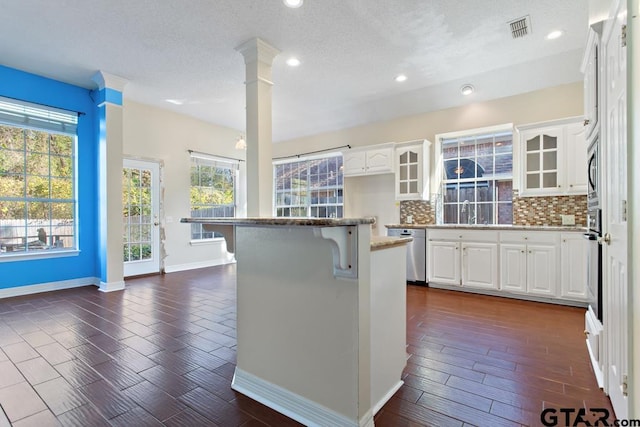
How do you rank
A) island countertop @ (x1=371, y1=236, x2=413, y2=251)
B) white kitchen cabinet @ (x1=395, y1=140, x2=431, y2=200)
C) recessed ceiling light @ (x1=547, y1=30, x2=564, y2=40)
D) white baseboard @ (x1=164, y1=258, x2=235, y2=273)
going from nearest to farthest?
island countertop @ (x1=371, y1=236, x2=413, y2=251), recessed ceiling light @ (x1=547, y1=30, x2=564, y2=40), white kitchen cabinet @ (x1=395, y1=140, x2=431, y2=200), white baseboard @ (x1=164, y1=258, x2=235, y2=273)

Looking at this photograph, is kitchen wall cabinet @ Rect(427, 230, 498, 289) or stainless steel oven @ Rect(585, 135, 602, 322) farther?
kitchen wall cabinet @ Rect(427, 230, 498, 289)

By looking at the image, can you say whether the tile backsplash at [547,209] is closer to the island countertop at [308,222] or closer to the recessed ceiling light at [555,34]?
the recessed ceiling light at [555,34]

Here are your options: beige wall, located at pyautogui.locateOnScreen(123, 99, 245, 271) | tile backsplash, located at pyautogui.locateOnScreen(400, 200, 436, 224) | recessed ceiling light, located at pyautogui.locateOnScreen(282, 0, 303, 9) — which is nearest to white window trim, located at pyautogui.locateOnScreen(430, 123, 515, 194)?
tile backsplash, located at pyautogui.locateOnScreen(400, 200, 436, 224)

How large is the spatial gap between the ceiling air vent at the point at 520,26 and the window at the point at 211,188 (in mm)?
5540

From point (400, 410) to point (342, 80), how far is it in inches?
165

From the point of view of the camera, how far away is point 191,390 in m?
1.94

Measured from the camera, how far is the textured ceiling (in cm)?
297

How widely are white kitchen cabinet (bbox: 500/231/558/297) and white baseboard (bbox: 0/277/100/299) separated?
596 cm

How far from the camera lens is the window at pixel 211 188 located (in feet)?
20.9

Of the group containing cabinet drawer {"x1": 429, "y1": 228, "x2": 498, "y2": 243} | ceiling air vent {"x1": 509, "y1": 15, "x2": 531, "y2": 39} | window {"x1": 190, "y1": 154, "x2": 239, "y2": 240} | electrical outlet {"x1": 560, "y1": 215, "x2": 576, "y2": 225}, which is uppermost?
ceiling air vent {"x1": 509, "y1": 15, "x2": 531, "y2": 39}

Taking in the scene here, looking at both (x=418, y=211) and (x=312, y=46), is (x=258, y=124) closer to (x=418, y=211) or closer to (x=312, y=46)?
(x=312, y=46)

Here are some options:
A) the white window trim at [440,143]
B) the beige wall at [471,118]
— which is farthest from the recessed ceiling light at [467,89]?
the white window trim at [440,143]

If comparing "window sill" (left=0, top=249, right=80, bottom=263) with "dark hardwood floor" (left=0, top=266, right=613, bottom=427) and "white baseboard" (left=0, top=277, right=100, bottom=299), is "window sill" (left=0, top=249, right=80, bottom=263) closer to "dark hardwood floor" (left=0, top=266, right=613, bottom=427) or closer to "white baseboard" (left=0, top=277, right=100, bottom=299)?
"white baseboard" (left=0, top=277, right=100, bottom=299)

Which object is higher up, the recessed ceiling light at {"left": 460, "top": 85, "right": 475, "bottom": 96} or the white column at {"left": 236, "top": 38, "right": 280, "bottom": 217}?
the recessed ceiling light at {"left": 460, "top": 85, "right": 475, "bottom": 96}
